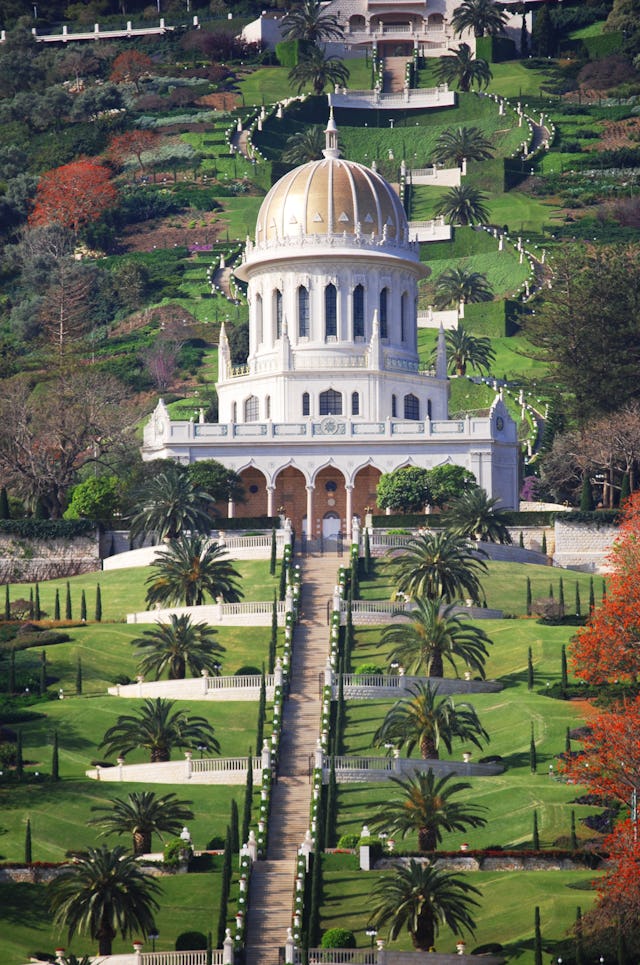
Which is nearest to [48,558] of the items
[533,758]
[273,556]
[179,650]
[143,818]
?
[273,556]

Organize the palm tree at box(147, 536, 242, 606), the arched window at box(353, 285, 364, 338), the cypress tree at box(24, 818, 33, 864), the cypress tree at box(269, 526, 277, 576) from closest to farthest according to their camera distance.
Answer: the cypress tree at box(24, 818, 33, 864)
the palm tree at box(147, 536, 242, 606)
the cypress tree at box(269, 526, 277, 576)
the arched window at box(353, 285, 364, 338)

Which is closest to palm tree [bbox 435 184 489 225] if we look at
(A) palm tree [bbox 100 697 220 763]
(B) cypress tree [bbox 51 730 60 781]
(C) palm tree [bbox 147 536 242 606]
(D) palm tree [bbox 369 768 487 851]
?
(C) palm tree [bbox 147 536 242 606]

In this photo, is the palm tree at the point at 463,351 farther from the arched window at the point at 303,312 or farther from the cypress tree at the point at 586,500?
the cypress tree at the point at 586,500

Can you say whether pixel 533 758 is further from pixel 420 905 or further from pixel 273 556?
pixel 273 556

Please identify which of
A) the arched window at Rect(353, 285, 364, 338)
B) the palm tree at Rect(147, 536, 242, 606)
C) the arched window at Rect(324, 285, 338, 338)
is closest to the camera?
the palm tree at Rect(147, 536, 242, 606)

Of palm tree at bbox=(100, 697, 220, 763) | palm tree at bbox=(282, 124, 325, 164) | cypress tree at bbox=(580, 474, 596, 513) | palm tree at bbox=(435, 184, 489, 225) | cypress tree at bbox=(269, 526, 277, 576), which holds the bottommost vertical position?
palm tree at bbox=(100, 697, 220, 763)

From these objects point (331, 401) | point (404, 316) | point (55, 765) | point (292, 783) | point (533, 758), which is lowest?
point (292, 783)

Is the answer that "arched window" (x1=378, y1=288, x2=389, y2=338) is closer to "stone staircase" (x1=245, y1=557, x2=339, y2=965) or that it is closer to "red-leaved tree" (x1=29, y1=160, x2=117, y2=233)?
"stone staircase" (x1=245, y1=557, x2=339, y2=965)
